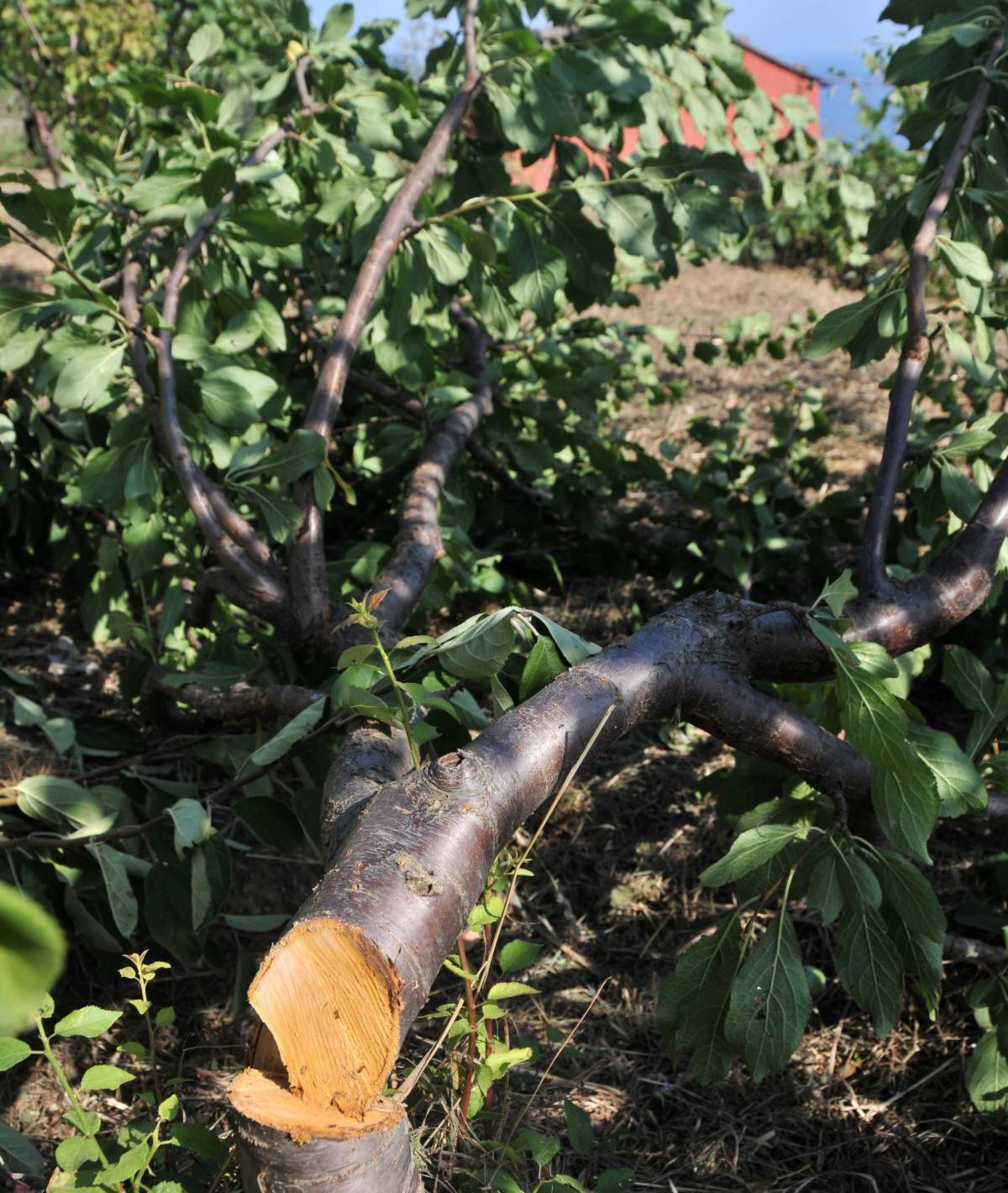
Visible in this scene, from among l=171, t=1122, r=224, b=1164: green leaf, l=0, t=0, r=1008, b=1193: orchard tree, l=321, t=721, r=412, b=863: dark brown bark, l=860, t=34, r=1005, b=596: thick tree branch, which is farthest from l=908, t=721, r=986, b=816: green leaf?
l=171, t=1122, r=224, b=1164: green leaf

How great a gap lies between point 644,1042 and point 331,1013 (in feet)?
3.62

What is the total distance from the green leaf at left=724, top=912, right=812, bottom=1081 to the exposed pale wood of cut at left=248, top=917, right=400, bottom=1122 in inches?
22.8

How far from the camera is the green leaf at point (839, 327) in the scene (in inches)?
67.3

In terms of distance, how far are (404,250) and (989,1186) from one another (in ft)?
5.77

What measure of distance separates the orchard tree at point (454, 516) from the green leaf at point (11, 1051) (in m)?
0.33

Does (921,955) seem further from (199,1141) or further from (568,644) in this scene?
(199,1141)

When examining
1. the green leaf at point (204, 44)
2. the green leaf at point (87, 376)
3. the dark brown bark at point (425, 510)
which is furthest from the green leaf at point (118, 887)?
the green leaf at point (204, 44)

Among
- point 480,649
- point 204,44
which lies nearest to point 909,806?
point 480,649

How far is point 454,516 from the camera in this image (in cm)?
253

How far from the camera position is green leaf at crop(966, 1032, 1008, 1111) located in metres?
1.47

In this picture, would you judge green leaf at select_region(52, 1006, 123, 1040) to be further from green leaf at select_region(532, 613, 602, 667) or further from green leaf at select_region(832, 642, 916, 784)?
green leaf at select_region(832, 642, 916, 784)

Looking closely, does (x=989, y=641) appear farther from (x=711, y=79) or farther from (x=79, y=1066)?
(x=79, y=1066)

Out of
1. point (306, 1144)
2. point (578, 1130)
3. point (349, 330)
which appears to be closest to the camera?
point (306, 1144)

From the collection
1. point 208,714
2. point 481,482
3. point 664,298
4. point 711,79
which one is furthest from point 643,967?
point 664,298
